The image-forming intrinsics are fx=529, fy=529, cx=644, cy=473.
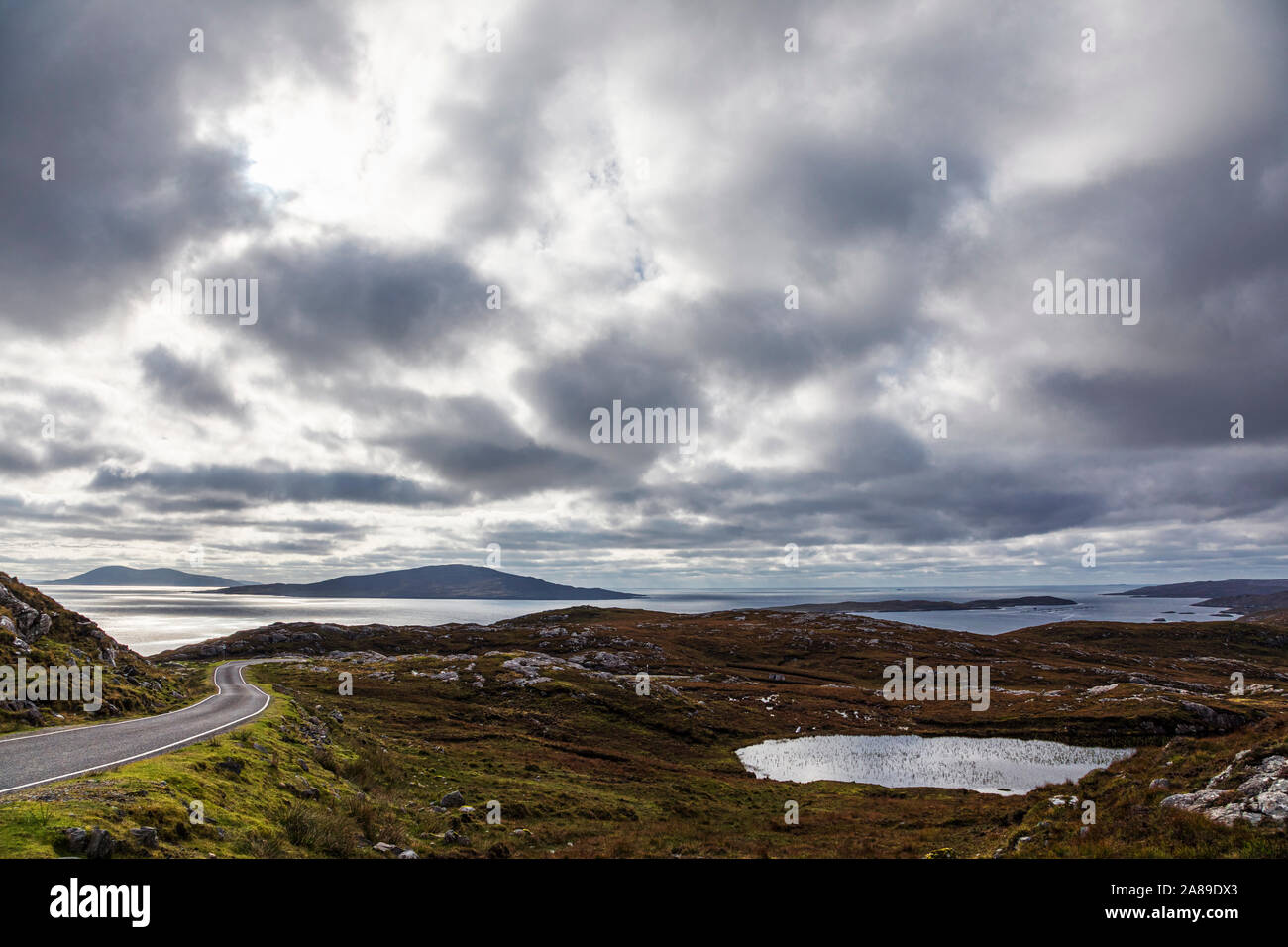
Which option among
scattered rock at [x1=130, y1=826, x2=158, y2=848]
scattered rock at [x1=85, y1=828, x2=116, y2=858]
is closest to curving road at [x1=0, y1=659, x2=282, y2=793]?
scattered rock at [x1=130, y1=826, x2=158, y2=848]

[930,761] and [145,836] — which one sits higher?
[145,836]

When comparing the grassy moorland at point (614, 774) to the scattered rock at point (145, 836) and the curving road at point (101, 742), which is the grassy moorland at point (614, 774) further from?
the curving road at point (101, 742)

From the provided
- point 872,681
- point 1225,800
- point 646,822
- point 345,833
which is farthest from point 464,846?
point 872,681

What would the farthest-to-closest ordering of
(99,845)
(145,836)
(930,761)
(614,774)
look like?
1. (930,761)
2. (614,774)
3. (145,836)
4. (99,845)

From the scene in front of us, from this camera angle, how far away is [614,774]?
156 feet

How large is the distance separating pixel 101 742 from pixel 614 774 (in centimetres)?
3517

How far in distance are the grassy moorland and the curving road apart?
2.27 m

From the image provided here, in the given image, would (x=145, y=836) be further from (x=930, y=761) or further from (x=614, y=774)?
(x=930, y=761)

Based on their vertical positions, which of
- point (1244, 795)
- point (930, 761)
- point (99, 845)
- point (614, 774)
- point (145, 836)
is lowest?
point (930, 761)

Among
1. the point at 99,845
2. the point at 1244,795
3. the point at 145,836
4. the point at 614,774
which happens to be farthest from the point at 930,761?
the point at 99,845

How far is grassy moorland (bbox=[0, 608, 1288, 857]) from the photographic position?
15.5m

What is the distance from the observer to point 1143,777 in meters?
21.1

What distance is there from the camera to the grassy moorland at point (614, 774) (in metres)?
15.5
